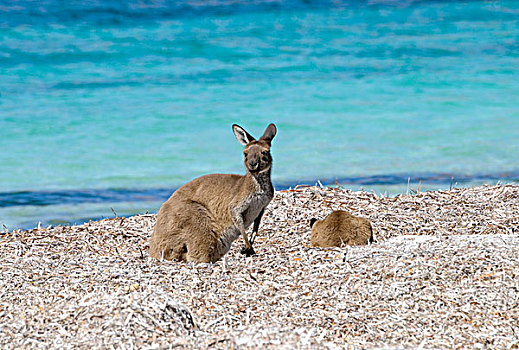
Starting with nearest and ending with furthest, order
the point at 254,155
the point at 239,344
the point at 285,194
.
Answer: the point at 239,344 → the point at 254,155 → the point at 285,194

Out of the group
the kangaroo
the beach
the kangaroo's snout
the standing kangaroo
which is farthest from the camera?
the kangaroo

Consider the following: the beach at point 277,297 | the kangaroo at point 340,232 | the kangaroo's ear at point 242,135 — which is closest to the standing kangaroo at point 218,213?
the kangaroo's ear at point 242,135

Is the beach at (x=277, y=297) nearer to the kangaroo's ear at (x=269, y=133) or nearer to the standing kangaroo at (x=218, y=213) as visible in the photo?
the standing kangaroo at (x=218, y=213)

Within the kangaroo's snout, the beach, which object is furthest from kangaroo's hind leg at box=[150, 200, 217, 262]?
the kangaroo's snout

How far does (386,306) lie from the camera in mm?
5016

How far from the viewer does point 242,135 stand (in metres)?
6.10

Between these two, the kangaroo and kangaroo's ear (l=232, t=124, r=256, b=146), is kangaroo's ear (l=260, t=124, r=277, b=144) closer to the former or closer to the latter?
kangaroo's ear (l=232, t=124, r=256, b=146)

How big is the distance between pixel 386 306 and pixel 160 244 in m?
2.51

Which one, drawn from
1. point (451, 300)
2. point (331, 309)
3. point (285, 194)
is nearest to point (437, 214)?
point (285, 194)

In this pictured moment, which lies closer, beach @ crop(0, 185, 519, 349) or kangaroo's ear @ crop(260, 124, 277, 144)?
beach @ crop(0, 185, 519, 349)

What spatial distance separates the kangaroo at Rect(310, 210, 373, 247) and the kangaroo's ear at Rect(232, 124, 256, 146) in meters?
1.52

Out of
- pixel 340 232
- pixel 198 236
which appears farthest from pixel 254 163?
pixel 340 232

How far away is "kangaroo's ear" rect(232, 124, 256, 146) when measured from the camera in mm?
6070

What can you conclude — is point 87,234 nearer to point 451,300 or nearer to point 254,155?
point 254,155
